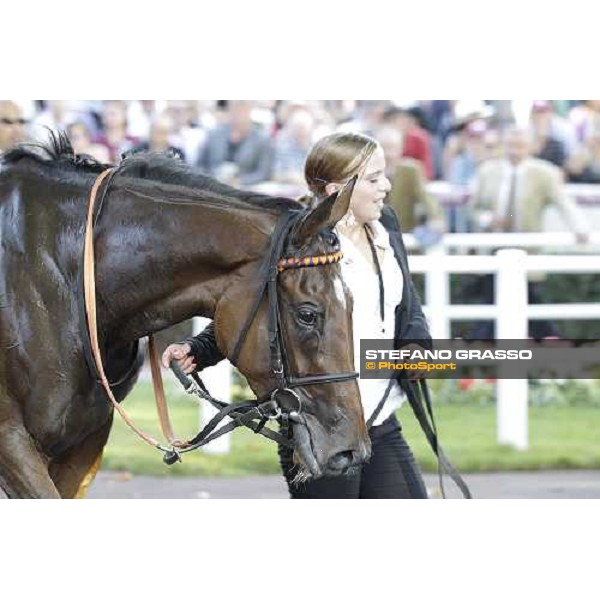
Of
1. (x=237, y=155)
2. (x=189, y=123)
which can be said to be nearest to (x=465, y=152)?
(x=237, y=155)

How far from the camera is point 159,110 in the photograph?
6.37 meters

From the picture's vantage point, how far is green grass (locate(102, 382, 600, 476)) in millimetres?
7027

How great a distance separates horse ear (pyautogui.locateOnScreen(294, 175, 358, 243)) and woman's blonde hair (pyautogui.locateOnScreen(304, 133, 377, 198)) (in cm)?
57

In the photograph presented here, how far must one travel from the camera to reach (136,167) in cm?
401

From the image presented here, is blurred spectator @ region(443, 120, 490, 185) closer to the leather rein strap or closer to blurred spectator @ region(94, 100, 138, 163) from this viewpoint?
blurred spectator @ region(94, 100, 138, 163)

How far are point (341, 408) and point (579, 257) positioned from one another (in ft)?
11.6

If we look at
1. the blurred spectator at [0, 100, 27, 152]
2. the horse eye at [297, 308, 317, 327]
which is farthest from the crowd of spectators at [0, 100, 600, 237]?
the horse eye at [297, 308, 317, 327]

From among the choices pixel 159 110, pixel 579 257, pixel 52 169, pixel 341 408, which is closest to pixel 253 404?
pixel 341 408

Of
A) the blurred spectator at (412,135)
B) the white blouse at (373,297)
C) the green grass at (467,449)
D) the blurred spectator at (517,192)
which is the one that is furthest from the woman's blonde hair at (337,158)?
the green grass at (467,449)

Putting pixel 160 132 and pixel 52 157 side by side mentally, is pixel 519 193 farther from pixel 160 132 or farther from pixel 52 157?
pixel 52 157

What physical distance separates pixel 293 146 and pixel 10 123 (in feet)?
5.67

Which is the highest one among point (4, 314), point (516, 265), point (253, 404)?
point (4, 314)

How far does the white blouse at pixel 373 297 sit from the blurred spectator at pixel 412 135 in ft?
→ 7.25
